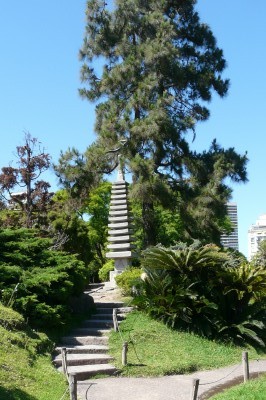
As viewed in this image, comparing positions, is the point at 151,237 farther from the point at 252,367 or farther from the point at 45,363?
the point at 45,363

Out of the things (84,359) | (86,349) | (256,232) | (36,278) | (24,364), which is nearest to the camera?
(24,364)

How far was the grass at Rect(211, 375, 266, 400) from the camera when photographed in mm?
8059

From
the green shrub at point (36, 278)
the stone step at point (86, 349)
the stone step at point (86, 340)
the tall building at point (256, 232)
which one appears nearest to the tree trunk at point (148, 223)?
the green shrub at point (36, 278)

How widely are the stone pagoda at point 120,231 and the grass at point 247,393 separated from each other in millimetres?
10511

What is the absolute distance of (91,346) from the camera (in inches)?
476

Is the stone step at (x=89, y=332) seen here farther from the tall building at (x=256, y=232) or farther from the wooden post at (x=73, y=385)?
the tall building at (x=256, y=232)

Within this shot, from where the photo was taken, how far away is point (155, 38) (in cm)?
2253

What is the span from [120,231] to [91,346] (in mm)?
8051

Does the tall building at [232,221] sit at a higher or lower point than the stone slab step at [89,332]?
higher

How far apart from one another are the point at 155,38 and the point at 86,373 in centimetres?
1603

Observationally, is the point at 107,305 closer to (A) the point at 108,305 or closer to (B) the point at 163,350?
(A) the point at 108,305

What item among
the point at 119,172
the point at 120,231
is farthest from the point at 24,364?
the point at 119,172

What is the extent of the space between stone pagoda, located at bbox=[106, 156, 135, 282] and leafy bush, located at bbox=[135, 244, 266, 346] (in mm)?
5179

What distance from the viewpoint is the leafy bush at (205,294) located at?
13398 millimetres
